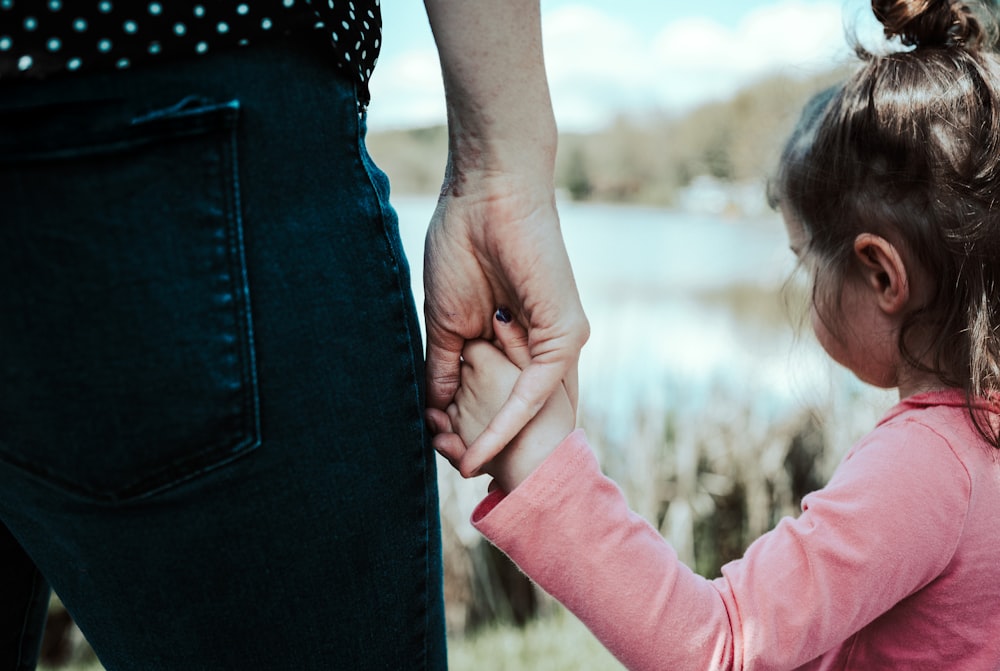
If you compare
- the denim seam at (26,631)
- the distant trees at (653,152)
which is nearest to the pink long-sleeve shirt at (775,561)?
the denim seam at (26,631)

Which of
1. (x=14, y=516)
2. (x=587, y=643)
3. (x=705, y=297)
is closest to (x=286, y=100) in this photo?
(x=14, y=516)

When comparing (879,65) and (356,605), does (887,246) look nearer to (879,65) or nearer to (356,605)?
(879,65)

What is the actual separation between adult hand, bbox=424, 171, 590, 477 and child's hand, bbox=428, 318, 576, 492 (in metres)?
0.02

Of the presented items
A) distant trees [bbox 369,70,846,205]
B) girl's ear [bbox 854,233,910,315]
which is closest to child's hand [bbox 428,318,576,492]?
girl's ear [bbox 854,233,910,315]

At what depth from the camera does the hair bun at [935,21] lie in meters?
1.25

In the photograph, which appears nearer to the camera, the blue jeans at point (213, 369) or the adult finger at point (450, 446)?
the blue jeans at point (213, 369)

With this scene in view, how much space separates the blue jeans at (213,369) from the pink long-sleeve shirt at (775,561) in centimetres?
19

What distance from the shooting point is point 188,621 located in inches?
29.8

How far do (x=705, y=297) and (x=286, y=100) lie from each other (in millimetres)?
5918

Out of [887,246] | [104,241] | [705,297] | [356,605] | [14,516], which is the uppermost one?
[104,241]

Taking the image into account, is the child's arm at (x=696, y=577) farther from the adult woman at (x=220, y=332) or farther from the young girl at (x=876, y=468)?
the adult woman at (x=220, y=332)

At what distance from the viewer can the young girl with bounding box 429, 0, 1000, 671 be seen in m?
0.98

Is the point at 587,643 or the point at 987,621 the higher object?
the point at 987,621

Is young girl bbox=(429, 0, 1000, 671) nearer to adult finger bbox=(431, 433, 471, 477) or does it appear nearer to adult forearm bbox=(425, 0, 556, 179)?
adult finger bbox=(431, 433, 471, 477)
